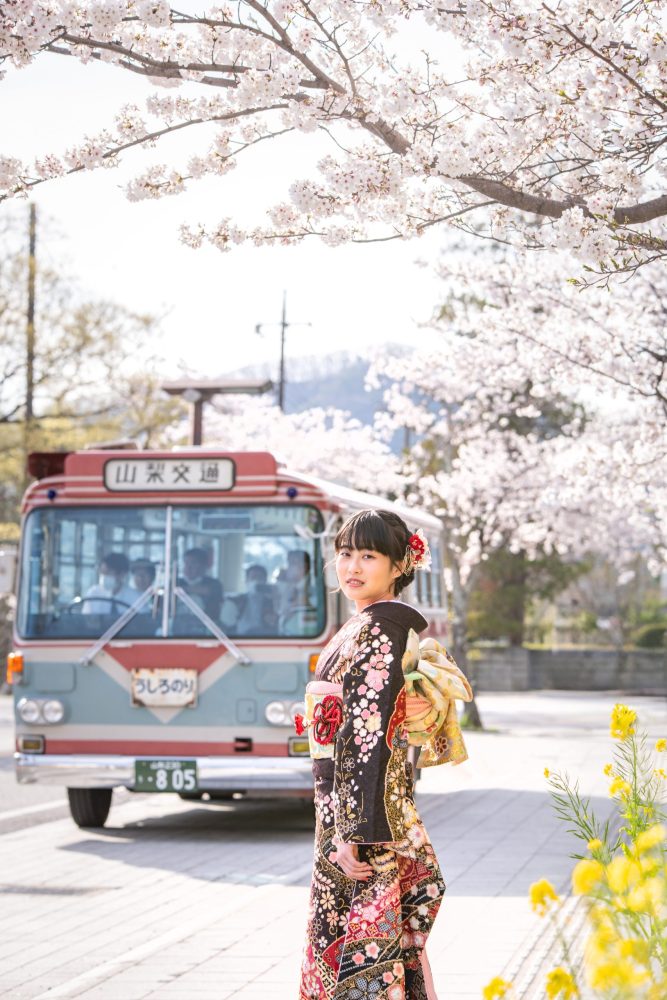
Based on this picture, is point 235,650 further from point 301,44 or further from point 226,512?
point 301,44

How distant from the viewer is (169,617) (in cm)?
1201

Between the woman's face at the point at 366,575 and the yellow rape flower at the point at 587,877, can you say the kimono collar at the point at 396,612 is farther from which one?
the yellow rape flower at the point at 587,877

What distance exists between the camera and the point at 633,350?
58.9 feet

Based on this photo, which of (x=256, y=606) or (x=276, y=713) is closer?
(x=276, y=713)

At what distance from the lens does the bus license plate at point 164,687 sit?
11.8 meters

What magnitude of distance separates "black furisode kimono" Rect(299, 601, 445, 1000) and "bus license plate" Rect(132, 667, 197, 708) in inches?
285

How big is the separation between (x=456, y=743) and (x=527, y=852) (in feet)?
20.4

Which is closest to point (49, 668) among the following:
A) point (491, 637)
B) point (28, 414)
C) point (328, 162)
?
point (328, 162)

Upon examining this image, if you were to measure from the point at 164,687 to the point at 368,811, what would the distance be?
24.9 ft

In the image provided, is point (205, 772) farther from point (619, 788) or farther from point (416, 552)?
point (619, 788)

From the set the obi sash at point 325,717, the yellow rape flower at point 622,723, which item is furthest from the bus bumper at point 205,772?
the obi sash at point 325,717

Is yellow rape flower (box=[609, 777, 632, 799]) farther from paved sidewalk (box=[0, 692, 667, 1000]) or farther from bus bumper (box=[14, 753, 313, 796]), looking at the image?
bus bumper (box=[14, 753, 313, 796])

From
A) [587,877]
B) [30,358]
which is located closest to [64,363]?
[30,358]

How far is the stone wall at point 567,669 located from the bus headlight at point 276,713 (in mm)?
37210
